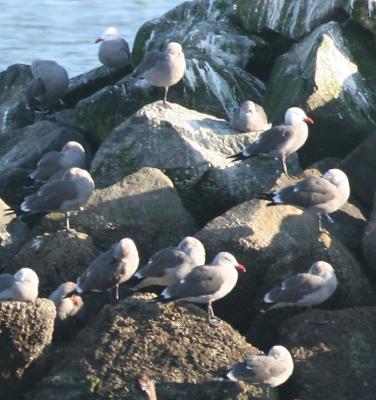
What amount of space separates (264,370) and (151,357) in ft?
2.69

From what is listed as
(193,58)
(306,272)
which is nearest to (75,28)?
(193,58)

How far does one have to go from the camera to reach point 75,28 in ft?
78.9

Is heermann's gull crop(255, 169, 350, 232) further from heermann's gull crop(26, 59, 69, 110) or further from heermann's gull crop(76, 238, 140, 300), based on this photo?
heermann's gull crop(26, 59, 69, 110)

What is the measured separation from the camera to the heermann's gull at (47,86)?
Answer: 14969mm

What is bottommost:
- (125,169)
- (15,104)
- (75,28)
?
(75,28)

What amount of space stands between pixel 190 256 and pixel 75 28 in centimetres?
1377

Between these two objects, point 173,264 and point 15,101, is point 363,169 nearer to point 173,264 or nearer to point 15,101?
point 173,264

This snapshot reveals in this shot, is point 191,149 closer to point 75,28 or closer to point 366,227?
point 366,227

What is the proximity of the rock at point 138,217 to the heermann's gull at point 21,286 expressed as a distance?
0.89m

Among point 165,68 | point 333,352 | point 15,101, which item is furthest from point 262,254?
point 15,101

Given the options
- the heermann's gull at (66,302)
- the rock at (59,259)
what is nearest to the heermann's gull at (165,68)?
the rock at (59,259)

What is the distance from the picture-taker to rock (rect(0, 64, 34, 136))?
51.3 feet

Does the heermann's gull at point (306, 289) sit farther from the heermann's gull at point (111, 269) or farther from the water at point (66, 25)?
the water at point (66, 25)

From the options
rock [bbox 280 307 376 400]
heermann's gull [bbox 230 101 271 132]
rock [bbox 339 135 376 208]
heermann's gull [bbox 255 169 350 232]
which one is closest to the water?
heermann's gull [bbox 230 101 271 132]
